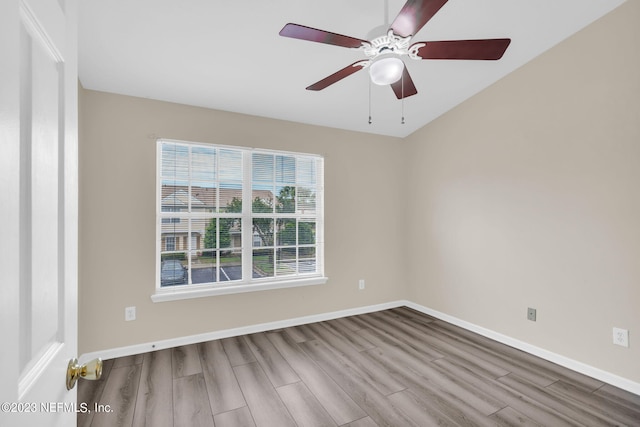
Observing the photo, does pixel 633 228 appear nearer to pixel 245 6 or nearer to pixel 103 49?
pixel 245 6

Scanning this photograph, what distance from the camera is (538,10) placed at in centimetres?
223

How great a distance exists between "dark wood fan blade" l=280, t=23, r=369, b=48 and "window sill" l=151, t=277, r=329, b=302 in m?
2.43

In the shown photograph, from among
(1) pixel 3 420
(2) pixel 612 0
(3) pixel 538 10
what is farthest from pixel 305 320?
(2) pixel 612 0

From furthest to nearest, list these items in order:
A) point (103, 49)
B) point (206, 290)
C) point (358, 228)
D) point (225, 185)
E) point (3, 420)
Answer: point (358, 228) < point (225, 185) < point (206, 290) < point (103, 49) < point (3, 420)

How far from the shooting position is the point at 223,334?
3094 mm

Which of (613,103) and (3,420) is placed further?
(613,103)

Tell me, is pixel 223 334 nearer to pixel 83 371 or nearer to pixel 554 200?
pixel 83 371

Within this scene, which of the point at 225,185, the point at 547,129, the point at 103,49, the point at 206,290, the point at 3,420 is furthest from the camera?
the point at 225,185

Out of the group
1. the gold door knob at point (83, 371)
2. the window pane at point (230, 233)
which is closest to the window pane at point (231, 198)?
the window pane at point (230, 233)

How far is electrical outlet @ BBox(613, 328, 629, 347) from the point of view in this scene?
7.27 ft

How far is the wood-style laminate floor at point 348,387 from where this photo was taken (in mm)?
1926

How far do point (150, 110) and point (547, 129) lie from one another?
3664mm

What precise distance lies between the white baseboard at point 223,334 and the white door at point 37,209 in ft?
7.61

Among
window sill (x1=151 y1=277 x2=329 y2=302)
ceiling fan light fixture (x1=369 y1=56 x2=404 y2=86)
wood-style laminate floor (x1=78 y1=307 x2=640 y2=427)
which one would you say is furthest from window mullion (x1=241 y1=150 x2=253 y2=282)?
ceiling fan light fixture (x1=369 y1=56 x2=404 y2=86)
